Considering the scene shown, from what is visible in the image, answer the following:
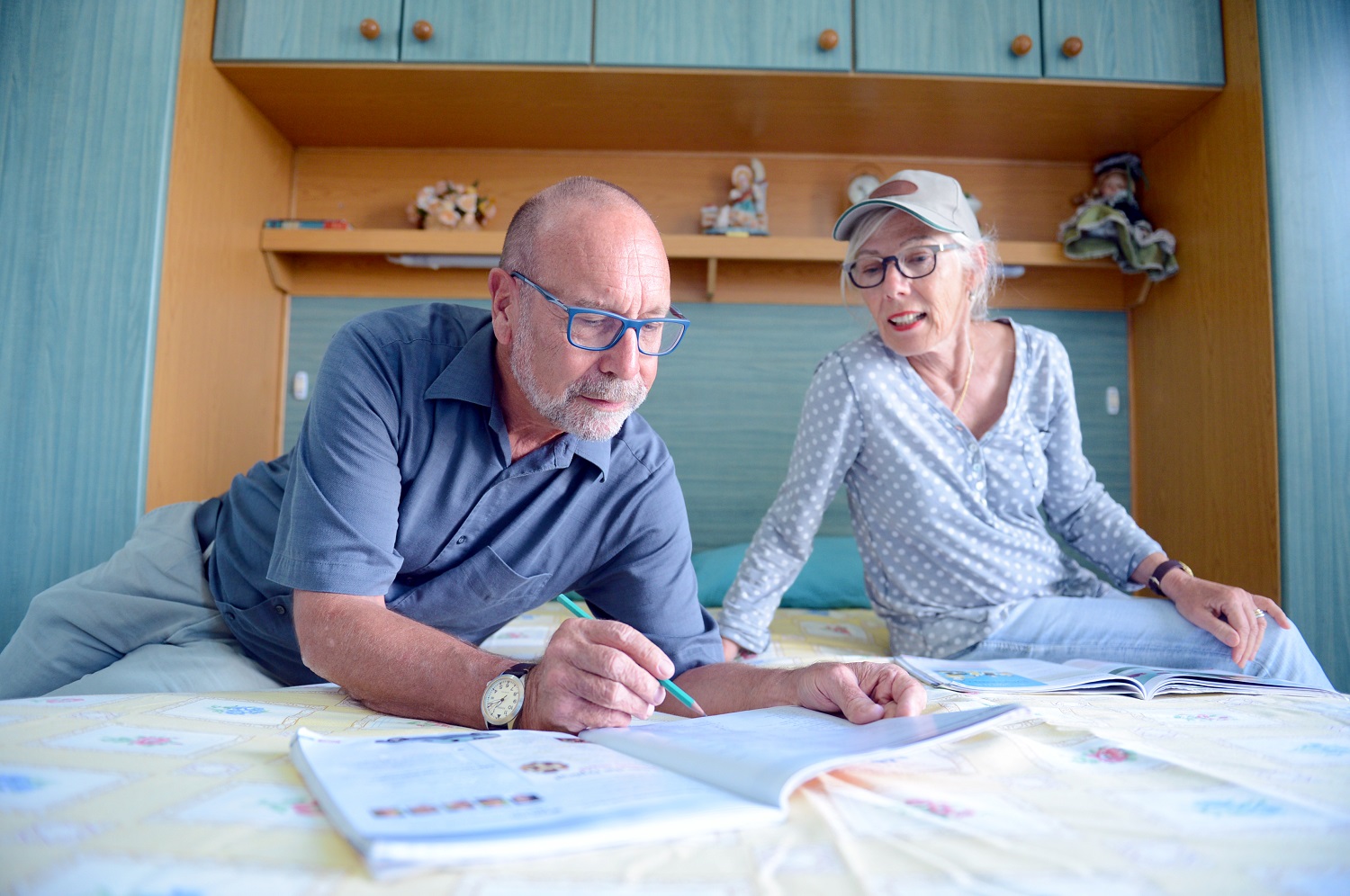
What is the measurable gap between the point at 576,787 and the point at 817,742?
205 mm

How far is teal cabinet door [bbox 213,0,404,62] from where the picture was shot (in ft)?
6.85

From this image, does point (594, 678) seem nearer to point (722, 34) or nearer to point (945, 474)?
point (945, 474)

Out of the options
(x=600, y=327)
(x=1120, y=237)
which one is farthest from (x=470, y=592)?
(x=1120, y=237)

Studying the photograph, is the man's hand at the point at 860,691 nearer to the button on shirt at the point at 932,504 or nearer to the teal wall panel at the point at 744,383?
the button on shirt at the point at 932,504

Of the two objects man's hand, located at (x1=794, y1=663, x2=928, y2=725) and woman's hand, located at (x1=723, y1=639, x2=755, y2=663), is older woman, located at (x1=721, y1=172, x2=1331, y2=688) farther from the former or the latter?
man's hand, located at (x1=794, y1=663, x2=928, y2=725)

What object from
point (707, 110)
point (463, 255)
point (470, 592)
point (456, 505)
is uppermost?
point (707, 110)

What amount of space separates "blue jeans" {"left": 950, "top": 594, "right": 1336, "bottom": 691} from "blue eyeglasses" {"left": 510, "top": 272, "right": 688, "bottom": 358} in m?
0.73

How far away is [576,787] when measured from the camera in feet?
1.69

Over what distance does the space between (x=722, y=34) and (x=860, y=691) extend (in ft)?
5.91

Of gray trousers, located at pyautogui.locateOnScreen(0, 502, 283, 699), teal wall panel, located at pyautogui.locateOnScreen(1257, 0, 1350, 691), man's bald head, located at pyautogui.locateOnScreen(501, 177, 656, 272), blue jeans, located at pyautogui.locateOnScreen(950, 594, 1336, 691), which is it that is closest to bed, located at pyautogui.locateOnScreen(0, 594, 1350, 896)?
gray trousers, located at pyautogui.locateOnScreen(0, 502, 283, 699)

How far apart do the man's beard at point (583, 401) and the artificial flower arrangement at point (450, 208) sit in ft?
4.78

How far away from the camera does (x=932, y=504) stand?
140 centimetres

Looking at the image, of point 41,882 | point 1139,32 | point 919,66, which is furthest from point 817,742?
point 1139,32

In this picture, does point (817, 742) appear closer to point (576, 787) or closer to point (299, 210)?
point (576, 787)
